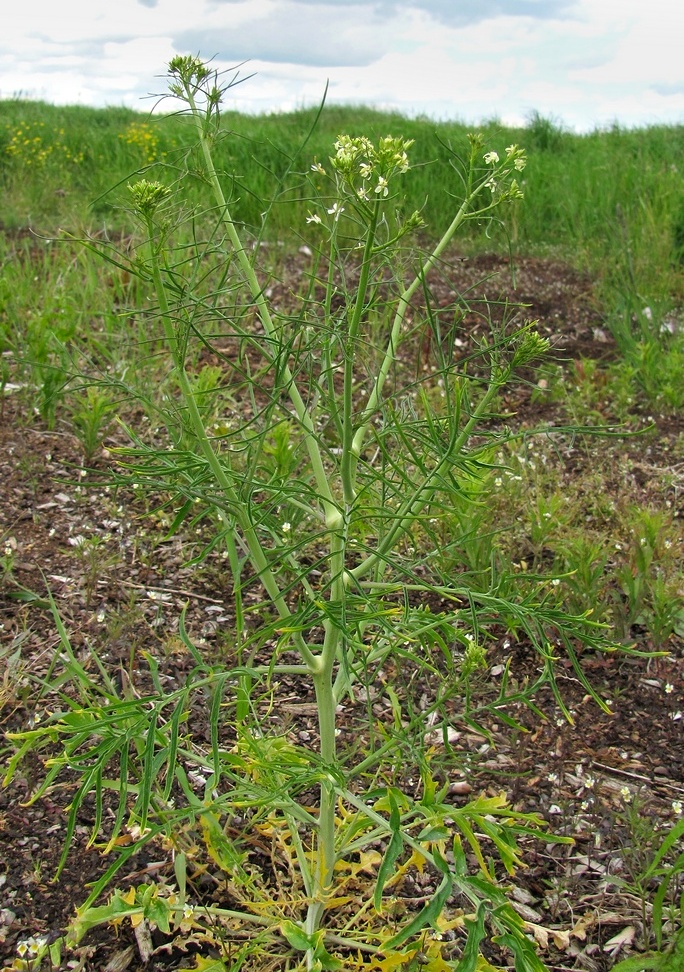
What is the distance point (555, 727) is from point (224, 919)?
112cm

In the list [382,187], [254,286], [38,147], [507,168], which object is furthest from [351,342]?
[38,147]

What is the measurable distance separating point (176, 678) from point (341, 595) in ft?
4.10

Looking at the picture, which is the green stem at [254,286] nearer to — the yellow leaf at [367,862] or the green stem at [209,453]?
the green stem at [209,453]

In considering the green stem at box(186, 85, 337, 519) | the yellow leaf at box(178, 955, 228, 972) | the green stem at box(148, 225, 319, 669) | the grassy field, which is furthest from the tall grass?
the yellow leaf at box(178, 955, 228, 972)

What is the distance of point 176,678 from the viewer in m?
2.59

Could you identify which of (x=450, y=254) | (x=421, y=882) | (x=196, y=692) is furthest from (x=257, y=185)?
(x=421, y=882)

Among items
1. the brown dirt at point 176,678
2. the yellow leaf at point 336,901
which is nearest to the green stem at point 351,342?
the brown dirt at point 176,678

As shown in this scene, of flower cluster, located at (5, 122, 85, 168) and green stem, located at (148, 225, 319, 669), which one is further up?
flower cluster, located at (5, 122, 85, 168)

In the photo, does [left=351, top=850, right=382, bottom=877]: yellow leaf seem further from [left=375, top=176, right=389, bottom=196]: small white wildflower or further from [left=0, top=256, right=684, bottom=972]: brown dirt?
[left=375, top=176, right=389, bottom=196]: small white wildflower

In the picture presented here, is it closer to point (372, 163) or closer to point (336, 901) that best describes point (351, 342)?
point (372, 163)

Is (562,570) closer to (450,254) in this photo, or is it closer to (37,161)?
(450,254)

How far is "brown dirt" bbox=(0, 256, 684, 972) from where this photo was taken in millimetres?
2002

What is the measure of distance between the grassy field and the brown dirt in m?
0.01

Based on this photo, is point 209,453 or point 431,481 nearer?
point 209,453
